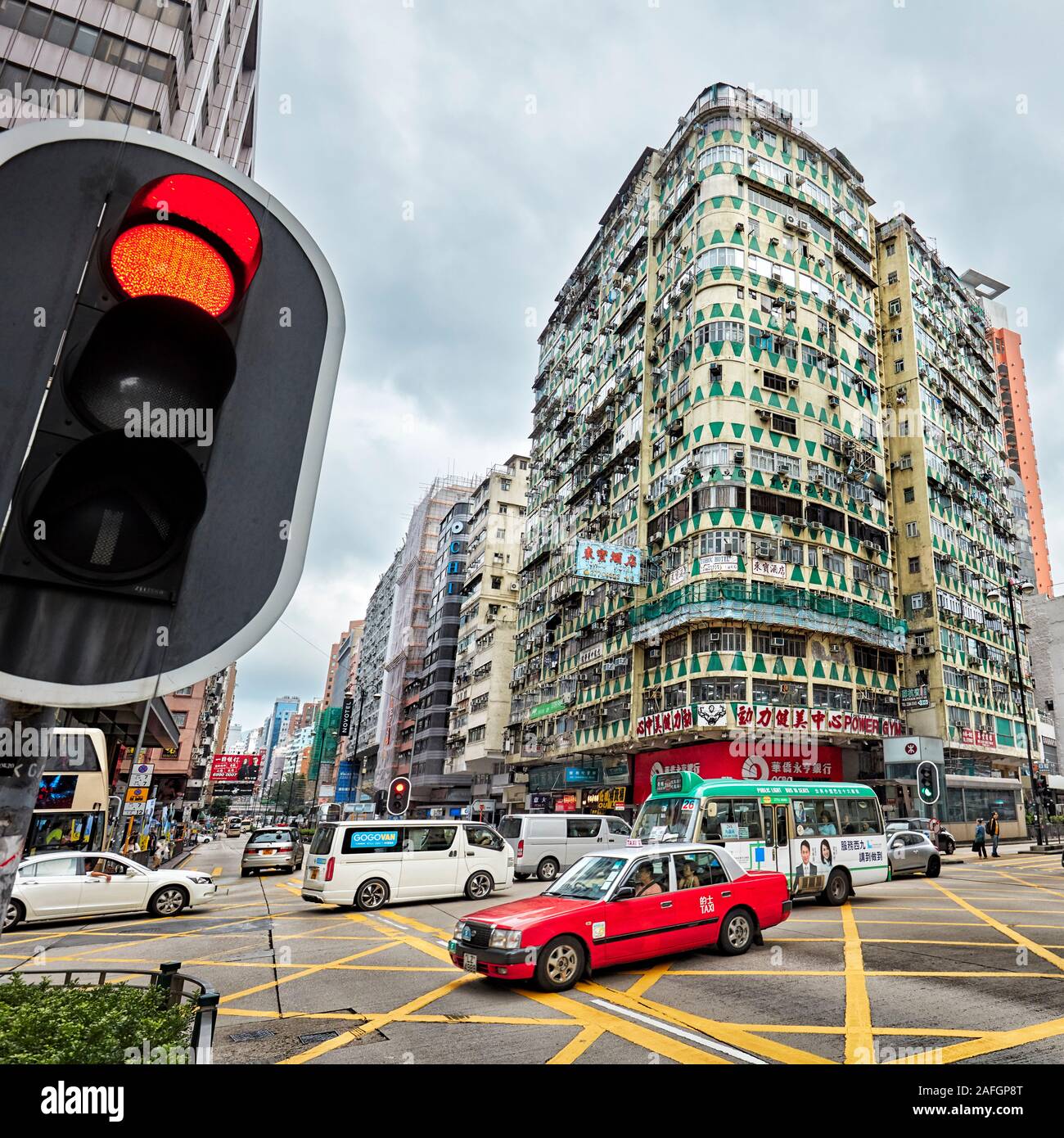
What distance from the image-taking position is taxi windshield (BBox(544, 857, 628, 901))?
954 cm

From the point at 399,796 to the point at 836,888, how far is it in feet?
40.1

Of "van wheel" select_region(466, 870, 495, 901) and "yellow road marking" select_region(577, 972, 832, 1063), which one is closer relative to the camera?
A: "yellow road marking" select_region(577, 972, 832, 1063)

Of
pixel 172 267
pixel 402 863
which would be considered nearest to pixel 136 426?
pixel 172 267

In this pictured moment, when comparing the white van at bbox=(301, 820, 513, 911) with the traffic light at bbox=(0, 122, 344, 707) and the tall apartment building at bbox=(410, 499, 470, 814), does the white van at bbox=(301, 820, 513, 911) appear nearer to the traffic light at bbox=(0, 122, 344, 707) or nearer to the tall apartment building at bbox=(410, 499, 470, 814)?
the traffic light at bbox=(0, 122, 344, 707)

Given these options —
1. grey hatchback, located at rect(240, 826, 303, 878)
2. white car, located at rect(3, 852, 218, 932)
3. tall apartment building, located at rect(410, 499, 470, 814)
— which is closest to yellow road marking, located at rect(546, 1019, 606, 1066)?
white car, located at rect(3, 852, 218, 932)

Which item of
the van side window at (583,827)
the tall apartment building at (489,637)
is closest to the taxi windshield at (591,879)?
the van side window at (583,827)

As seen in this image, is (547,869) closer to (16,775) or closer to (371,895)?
(371,895)

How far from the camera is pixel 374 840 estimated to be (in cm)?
1706

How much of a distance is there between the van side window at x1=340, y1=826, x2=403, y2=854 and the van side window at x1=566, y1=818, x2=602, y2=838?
6.90 m

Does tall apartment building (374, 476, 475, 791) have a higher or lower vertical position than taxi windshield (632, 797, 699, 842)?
higher

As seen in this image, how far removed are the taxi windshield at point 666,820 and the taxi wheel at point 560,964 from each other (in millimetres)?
6838

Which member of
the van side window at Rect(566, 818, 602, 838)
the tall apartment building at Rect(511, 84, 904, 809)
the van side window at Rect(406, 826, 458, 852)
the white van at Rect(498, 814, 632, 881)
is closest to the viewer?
the van side window at Rect(406, 826, 458, 852)

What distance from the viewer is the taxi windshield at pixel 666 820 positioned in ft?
51.0

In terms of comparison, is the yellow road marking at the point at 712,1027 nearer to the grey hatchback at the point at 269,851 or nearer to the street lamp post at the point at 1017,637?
the grey hatchback at the point at 269,851
